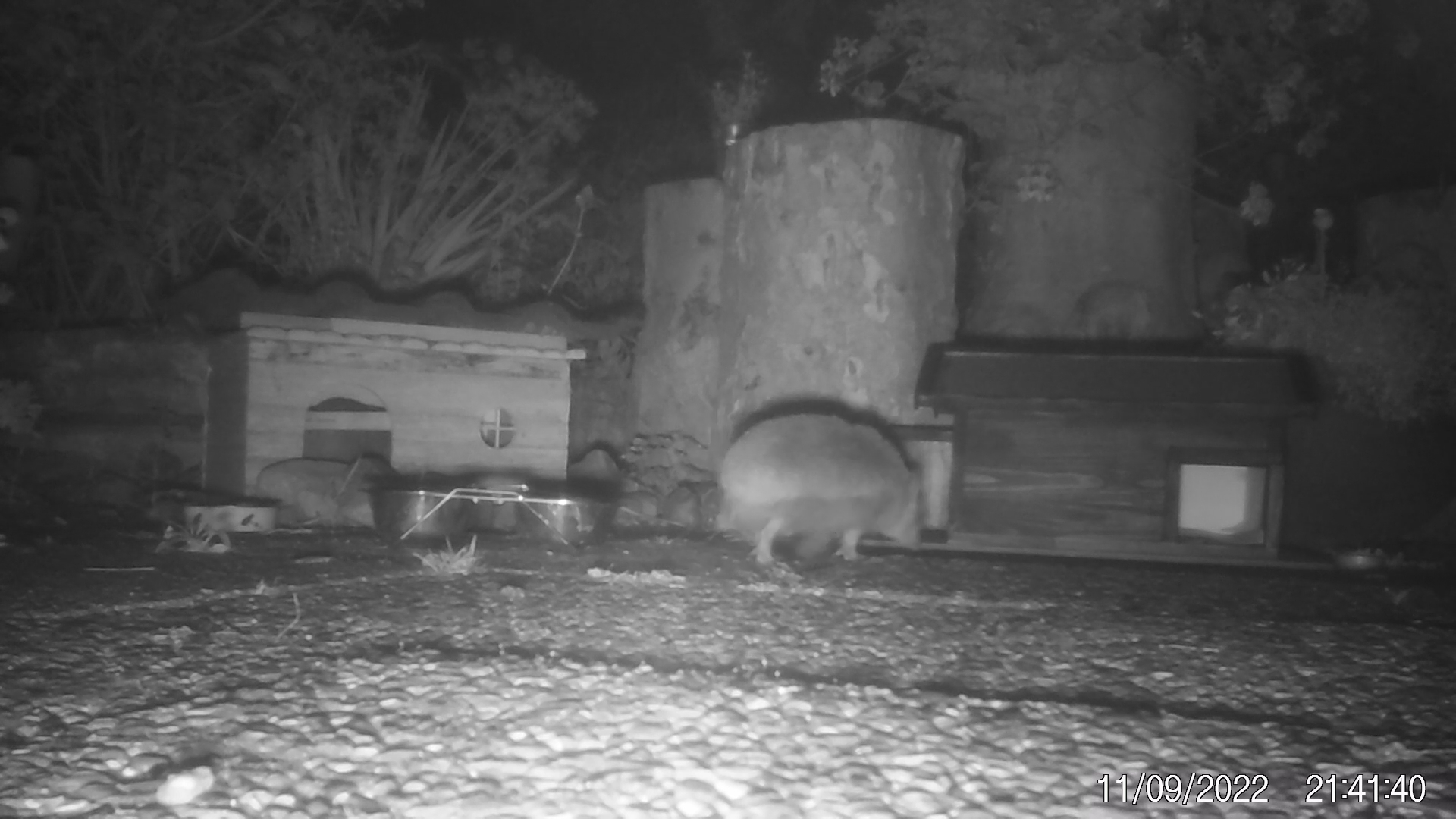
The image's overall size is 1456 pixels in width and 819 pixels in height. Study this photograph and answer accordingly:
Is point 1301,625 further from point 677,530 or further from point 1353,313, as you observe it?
point 677,530

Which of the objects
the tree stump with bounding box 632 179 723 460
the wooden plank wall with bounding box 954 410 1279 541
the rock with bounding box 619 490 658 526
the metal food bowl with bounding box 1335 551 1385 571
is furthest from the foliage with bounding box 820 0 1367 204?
the rock with bounding box 619 490 658 526

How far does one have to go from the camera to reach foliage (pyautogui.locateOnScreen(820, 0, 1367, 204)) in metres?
7.09

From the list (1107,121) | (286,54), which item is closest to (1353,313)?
(1107,121)

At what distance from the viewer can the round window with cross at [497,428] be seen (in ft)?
23.2

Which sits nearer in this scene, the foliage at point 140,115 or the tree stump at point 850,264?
the tree stump at point 850,264

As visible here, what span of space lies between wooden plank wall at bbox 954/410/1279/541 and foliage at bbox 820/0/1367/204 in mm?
2911

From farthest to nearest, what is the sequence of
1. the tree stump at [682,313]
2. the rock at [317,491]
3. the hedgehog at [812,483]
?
the tree stump at [682,313] → the rock at [317,491] → the hedgehog at [812,483]

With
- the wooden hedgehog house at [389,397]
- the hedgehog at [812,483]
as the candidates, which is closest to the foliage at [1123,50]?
the hedgehog at [812,483]

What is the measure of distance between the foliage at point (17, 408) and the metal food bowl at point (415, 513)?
2.85 m

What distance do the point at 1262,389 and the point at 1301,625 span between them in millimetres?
1784

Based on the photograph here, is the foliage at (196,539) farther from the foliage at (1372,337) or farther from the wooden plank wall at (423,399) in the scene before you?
the foliage at (1372,337)

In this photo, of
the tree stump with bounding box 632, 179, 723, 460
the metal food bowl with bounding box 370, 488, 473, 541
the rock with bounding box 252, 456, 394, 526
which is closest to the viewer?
the metal food bowl with bounding box 370, 488, 473, 541

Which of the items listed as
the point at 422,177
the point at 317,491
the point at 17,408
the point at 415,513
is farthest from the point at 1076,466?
the point at 17,408

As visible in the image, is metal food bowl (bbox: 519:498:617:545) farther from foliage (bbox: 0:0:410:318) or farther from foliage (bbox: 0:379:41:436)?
foliage (bbox: 0:0:410:318)
